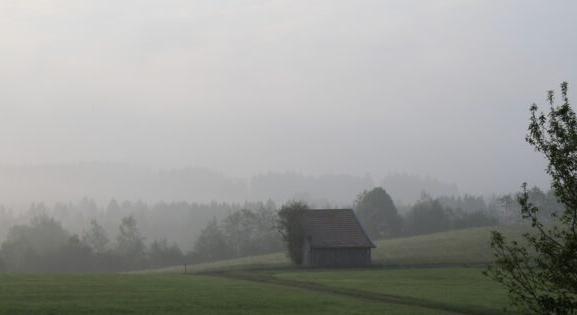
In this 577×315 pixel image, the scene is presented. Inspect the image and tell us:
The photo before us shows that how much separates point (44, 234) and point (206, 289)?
10504 cm

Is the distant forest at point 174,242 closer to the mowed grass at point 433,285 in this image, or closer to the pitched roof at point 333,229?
the pitched roof at point 333,229

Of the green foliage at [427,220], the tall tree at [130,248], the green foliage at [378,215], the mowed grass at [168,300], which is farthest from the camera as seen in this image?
the green foliage at [427,220]

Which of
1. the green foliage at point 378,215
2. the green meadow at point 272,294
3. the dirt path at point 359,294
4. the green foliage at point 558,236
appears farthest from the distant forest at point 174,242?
the green foliage at point 558,236

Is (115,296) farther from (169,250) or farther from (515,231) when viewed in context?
(515,231)

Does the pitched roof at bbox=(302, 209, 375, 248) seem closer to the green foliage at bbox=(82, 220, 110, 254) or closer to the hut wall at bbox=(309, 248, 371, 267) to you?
the hut wall at bbox=(309, 248, 371, 267)

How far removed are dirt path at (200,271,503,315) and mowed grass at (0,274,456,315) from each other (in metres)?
1.69

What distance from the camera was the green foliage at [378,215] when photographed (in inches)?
5812

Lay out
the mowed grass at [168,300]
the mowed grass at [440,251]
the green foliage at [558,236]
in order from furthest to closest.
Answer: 1. the mowed grass at [440,251]
2. the mowed grass at [168,300]
3. the green foliage at [558,236]

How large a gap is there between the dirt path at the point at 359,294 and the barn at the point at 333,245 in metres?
12.9

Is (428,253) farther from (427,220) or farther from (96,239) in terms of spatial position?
(96,239)

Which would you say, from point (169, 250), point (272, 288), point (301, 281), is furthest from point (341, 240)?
point (169, 250)

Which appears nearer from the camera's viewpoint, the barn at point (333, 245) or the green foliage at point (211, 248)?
the barn at point (333, 245)

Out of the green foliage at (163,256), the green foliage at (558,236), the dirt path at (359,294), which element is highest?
the green foliage at (558,236)

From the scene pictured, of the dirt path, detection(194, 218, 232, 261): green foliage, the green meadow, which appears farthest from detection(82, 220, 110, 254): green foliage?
the green meadow
